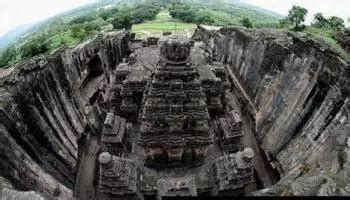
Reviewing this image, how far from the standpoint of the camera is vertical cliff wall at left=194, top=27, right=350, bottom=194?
11.3 metres

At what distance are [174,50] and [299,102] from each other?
7.07 m

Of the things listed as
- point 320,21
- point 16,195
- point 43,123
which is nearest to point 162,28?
point 320,21

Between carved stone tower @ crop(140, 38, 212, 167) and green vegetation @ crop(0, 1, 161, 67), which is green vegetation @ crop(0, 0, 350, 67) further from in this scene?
carved stone tower @ crop(140, 38, 212, 167)

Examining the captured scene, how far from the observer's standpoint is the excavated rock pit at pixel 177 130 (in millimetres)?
11055

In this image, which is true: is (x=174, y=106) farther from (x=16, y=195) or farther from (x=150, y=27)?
(x=150, y=27)

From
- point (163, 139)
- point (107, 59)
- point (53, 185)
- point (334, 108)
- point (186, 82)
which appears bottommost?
point (107, 59)

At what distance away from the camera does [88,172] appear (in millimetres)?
15547

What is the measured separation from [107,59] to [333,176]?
22484 millimetres

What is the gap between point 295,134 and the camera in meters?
14.7

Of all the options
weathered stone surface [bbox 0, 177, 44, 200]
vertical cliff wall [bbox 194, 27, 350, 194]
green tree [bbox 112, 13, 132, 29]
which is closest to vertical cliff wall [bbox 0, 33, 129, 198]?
weathered stone surface [bbox 0, 177, 44, 200]

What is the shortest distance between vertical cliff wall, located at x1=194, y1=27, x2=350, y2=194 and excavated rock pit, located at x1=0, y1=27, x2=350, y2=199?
2.3 inches

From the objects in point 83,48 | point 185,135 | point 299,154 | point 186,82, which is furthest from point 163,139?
point 83,48

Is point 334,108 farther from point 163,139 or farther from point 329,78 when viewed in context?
point 163,139

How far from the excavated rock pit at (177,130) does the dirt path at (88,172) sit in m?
0.05
